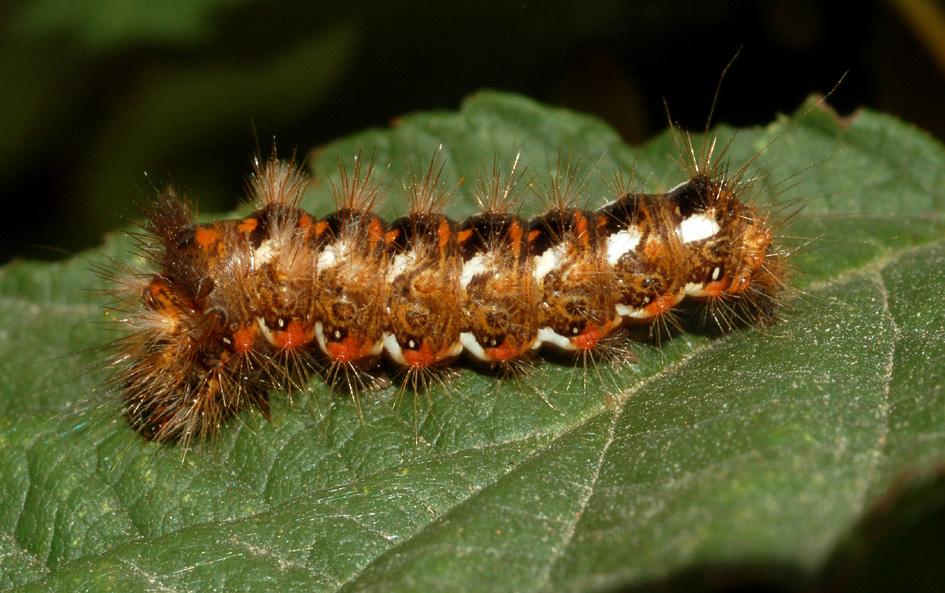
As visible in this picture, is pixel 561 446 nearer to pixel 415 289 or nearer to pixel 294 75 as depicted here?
pixel 415 289

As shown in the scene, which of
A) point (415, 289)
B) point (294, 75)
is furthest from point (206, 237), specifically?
point (294, 75)

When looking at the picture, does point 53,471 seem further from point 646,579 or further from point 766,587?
point 766,587

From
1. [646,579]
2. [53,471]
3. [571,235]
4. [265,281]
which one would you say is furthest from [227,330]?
[646,579]

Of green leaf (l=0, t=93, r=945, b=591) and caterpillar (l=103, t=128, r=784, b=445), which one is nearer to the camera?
green leaf (l=0, t=93, r=945, b=591)

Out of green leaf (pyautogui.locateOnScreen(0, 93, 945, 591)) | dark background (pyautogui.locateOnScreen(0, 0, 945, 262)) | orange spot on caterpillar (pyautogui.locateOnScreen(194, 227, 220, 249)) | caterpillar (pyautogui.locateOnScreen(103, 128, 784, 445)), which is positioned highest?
dark background (pyautogui.locateOnScreen(0, 0, 945, 262))

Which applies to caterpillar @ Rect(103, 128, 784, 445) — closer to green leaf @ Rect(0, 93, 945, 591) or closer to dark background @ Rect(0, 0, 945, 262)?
green leaf @ Rect(0, 93, 945, 591)

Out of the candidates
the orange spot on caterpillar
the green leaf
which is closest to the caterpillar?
the orange spot on caterpillar
